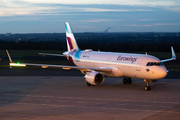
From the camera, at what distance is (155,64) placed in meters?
30.1

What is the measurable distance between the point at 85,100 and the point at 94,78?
613 centimetres

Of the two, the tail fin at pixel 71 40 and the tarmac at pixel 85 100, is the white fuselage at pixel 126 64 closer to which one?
the tarmac at pixel 85 100

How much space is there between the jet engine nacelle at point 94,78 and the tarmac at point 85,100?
74cm

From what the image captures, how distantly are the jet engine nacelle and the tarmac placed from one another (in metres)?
0.74

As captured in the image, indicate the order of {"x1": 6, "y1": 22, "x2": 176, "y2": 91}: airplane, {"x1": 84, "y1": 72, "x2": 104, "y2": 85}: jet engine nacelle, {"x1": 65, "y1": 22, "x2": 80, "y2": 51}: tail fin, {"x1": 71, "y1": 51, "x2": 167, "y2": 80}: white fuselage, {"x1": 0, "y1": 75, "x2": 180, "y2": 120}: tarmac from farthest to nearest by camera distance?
{"x1": 65, "y1": 22, "x2": 80, "y2": 51}: tail fin
{"x1": 84, "y1": 72, "x2": 104, "y2": 85}: jet engine nacelle
{"x1": 6, "y1": 22, "x2": 176, "y2": 91}: airplane
{"x1": 71, "y1": 51, "x2": 167, "y2": 80}: white fuselage
{"x1": 0, "y1": 75, "x2": 180, "y2": 120}: tarmac

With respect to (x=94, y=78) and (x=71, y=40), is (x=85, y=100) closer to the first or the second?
(x=94, y=78)

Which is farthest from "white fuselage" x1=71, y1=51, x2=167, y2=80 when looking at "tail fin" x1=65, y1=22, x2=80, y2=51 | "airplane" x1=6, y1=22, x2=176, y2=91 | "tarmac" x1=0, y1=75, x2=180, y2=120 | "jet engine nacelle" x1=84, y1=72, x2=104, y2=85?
"tail fin" x1=65, y1=22, x2=80, y2=51

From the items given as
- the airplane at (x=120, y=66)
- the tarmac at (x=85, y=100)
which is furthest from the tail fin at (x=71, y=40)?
the tarmac at (x=85, y=100)

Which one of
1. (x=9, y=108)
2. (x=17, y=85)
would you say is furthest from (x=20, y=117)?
(x=17, y=85)

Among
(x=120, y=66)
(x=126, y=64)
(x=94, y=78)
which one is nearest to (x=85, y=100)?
(x=94, y=78)

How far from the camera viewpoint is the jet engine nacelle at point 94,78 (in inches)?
1245

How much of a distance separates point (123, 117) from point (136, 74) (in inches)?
466

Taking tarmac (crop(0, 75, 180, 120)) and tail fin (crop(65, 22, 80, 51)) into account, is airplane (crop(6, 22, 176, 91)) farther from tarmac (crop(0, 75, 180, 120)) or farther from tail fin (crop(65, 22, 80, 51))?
tail fin (crop(65, 22, 80, 51))

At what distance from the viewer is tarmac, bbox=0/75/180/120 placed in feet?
66.8
